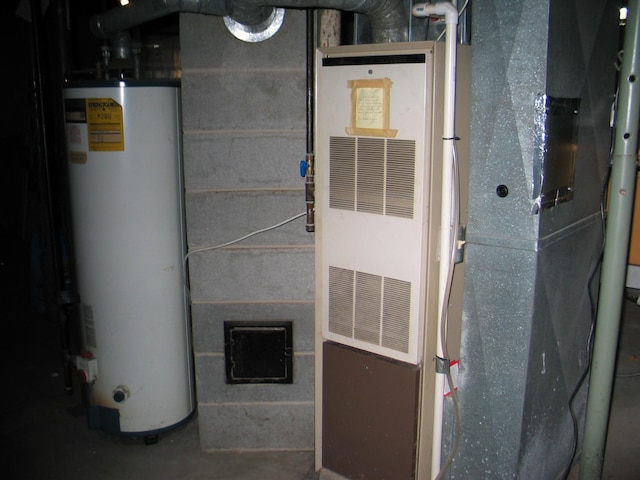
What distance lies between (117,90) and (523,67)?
1.69 metres

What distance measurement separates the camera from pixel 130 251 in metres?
2.75

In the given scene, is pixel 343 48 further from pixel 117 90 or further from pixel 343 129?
pixel 117 90

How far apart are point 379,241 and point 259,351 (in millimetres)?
930

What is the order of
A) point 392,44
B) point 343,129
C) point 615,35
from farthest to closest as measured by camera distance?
1. point 615,35
2. point 343,129
3. point 392,44

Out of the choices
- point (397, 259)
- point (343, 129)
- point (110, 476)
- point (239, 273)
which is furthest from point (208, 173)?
point (110, 476)

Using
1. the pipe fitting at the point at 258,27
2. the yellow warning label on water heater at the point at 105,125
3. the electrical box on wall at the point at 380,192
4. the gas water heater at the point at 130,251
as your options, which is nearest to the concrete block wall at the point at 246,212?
the pipe fitting at the point at 258,27

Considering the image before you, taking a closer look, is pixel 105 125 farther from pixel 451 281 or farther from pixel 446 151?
pixel 451 281

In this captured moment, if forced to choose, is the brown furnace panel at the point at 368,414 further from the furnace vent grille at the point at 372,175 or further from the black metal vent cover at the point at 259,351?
the furnace vent grille at the point at 372,175

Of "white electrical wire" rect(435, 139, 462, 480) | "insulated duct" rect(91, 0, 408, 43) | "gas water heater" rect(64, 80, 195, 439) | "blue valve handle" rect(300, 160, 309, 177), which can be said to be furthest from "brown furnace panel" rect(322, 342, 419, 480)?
"insulated duct" rect(91, 0, 408, 43)

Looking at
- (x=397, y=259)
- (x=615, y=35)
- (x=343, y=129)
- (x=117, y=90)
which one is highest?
(x=615, y=35)

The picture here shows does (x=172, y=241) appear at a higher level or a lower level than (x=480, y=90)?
lower

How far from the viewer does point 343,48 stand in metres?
2.10

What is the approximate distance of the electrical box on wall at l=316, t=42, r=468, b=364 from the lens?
197cm

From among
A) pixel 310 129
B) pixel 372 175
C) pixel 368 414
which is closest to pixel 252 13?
pixel 310 129
